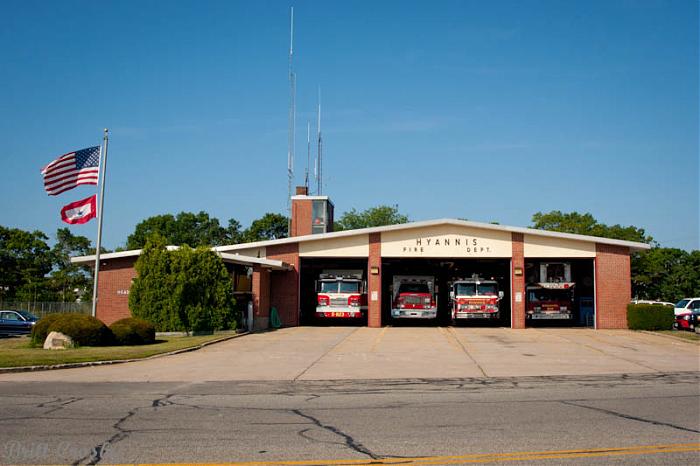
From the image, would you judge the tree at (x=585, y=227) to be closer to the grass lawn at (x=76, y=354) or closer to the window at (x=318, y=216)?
the window at (x=318, y=216)

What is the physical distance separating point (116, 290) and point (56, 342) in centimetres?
1160

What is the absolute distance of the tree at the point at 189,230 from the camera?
290ft

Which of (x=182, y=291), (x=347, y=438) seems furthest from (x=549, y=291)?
(x=347, y=438)

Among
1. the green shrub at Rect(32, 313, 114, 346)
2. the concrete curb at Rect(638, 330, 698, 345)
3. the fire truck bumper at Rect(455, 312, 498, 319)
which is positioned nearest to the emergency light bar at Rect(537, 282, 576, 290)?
the fire truck bumper at Rect(455, 312, 498, 319)

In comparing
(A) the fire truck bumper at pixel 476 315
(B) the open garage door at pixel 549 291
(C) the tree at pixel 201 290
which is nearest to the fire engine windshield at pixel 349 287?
(A) the fire truck bumper at pixel 476 315

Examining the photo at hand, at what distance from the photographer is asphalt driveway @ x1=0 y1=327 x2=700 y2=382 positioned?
15.6 metres

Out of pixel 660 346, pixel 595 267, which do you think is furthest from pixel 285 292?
pixel 660 346

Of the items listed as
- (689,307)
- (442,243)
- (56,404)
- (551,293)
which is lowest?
(56,404)

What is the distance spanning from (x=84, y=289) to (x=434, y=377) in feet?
219

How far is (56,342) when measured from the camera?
2109cm

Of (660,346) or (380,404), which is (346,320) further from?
(380,404)

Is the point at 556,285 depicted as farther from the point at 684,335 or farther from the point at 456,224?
the point at 684,335

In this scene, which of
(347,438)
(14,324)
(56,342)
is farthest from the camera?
(14,324)

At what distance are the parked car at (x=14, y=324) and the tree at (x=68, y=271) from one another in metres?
34.0
